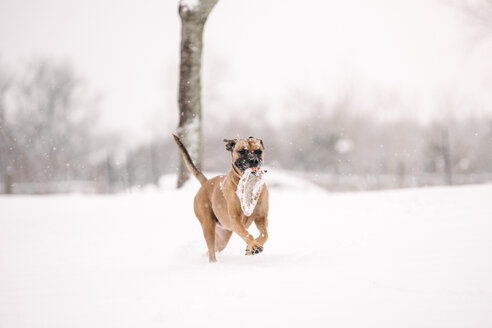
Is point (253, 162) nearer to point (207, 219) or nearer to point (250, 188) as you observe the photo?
point (250, 188)

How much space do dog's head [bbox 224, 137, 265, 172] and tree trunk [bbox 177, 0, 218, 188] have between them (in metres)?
4.79

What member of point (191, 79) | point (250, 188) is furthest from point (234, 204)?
point (191, 79)

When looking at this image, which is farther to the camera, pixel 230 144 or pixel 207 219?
pixel 207 219

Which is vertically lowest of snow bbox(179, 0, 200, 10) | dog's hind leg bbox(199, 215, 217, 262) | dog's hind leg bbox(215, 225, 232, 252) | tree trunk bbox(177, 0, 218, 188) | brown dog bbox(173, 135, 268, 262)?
dog's hind leg bbox(215, 225, 232, 252)

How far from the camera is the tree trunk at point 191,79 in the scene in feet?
30.9

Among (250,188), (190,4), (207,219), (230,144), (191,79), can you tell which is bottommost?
(207,219)

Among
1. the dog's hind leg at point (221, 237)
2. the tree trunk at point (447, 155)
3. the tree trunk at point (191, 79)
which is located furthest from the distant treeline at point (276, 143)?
the dog's hind leg at point (221, 237)

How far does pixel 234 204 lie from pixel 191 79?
5872mm

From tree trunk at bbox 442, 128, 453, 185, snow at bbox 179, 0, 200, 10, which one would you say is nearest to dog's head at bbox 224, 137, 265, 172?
snow at bbox 179, 0, 200, 10

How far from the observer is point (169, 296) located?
319cm

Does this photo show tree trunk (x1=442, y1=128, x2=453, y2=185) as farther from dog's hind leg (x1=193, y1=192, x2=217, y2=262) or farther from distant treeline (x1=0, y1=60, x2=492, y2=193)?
dog's hind leg (x1=193, y1=192, x2=217, y2=262)

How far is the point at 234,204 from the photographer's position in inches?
176

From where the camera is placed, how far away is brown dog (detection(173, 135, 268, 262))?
4.35 m

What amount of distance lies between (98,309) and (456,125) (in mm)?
34812
